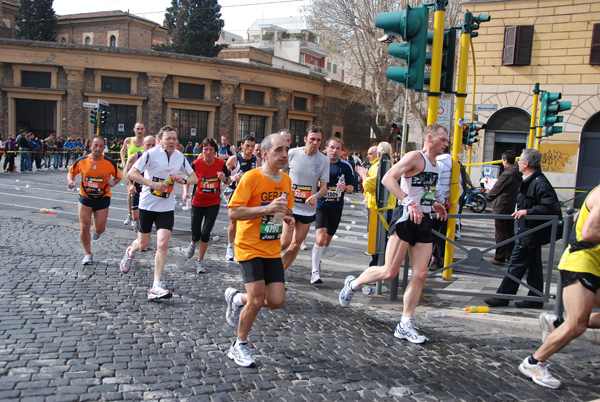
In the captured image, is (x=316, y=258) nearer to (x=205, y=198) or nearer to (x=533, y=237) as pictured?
(x=205, y=198)

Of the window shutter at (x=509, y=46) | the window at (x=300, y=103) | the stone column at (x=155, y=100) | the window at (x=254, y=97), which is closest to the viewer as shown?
the window shutter at (x=509, y=46)

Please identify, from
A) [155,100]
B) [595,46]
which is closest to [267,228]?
[595,46]

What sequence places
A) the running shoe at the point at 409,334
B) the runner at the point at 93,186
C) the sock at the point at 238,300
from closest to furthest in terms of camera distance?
the sock at the point at 238,300 < the running shoe at the point at 409,334 < the runner at the point at 93,186

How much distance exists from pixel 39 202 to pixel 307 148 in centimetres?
1047

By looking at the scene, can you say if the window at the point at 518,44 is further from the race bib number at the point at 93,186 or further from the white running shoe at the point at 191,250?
the race bib number at the point at 93,186

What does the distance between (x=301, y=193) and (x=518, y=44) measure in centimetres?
1987

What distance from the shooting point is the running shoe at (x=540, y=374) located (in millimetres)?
4125

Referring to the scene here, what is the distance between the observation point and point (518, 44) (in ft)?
74.5

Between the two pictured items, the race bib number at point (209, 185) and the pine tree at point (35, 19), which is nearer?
the race bib number at point (209, 185)

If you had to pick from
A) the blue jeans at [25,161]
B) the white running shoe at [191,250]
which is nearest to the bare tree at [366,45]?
the blue jeans at [25,161]

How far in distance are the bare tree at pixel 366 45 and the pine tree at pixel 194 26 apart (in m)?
14.7

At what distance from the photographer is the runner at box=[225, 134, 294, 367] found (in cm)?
423

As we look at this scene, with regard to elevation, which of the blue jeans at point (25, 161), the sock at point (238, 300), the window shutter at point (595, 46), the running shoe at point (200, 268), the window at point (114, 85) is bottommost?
the running shoe at point (200, 268)

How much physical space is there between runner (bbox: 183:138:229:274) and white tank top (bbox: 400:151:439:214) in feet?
10.6
